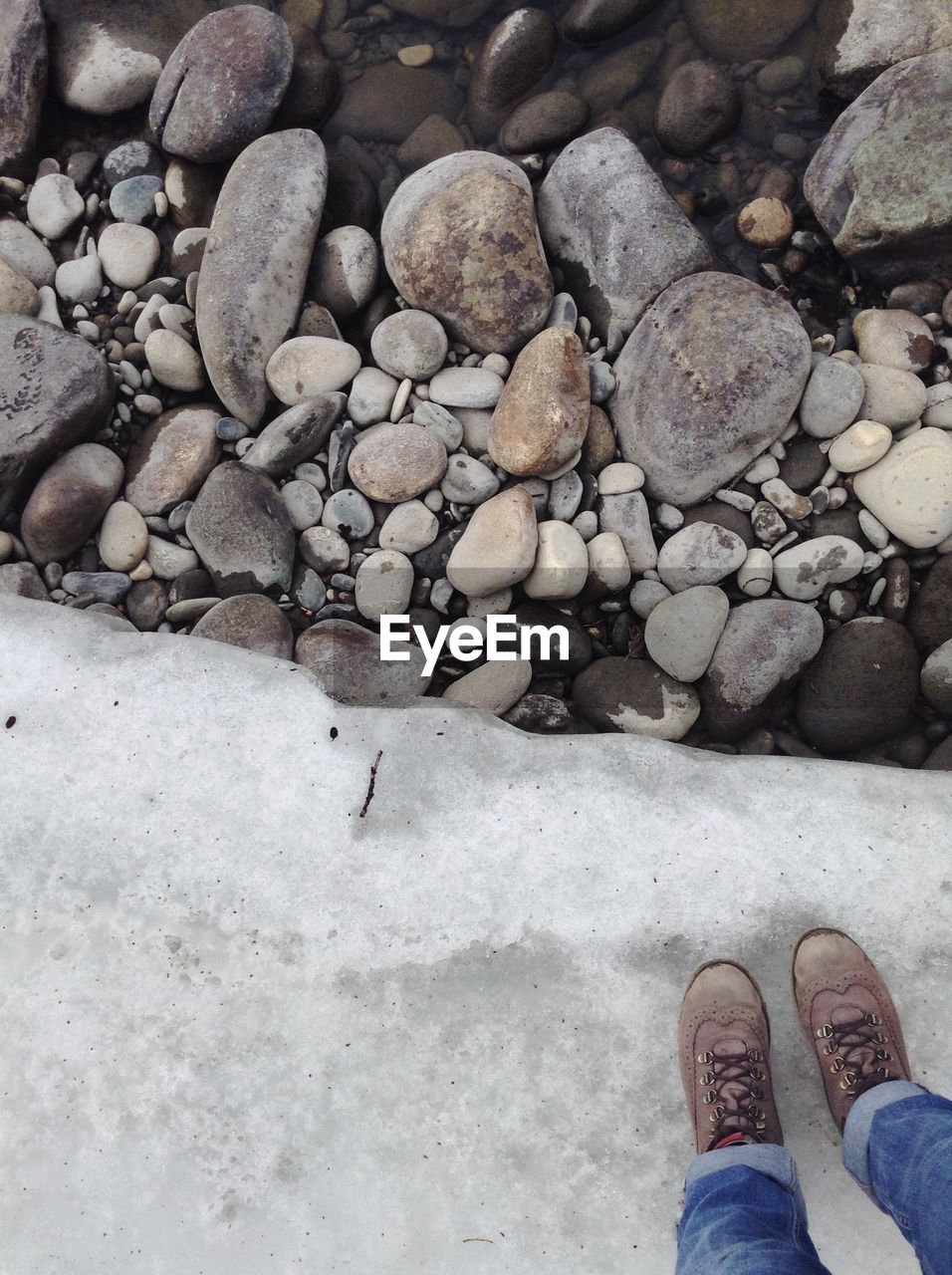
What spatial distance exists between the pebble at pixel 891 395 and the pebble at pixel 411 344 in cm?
137

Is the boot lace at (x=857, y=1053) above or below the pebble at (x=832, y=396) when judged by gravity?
below

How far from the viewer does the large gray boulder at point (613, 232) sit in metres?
2.83

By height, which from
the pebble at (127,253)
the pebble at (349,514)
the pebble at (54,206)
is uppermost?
the pebble at (54,206)

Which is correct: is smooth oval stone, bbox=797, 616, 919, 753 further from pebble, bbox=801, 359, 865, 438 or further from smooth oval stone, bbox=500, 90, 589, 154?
smooth oval stone, bbox=500, 90, 589, 154

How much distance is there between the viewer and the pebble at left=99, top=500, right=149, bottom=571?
2.85 meters

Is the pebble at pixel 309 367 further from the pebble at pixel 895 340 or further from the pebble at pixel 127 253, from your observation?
the pebble at pixel 895 340

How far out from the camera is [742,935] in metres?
2.08

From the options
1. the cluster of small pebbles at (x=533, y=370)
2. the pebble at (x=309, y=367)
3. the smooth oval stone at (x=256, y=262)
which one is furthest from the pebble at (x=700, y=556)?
the smooth oval stone at (x=256, y=262)

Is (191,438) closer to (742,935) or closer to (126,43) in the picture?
(126,43)

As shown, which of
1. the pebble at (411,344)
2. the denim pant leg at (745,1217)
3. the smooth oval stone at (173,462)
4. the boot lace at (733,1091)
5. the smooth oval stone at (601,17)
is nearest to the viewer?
the denim pant leg at (745,1217)

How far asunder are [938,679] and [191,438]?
253cm

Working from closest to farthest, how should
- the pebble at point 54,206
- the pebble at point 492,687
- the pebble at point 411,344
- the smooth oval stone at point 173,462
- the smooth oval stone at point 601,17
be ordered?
the pebble at point 492,687 < the pebble at point 411,344 < the smooth oval stone at point 173,462 < the smooth oval stone at point 601,17 < the pebble at point 54,206

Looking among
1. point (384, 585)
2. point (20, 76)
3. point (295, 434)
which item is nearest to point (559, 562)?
point (384, 585)

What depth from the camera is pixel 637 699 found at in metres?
2.68
